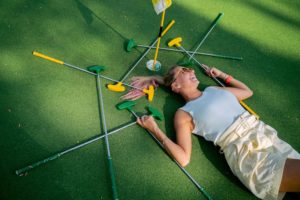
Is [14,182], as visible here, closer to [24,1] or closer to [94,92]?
[94,92]

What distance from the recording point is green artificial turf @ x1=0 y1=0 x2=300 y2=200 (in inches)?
77.5

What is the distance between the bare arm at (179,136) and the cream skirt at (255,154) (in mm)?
211

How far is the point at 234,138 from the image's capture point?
6.73ft

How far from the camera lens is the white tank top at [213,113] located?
209 cm

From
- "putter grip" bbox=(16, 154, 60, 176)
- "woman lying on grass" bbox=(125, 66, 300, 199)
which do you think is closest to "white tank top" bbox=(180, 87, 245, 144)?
"woman lying on grass" bbox=(125, 66, 300, 199)

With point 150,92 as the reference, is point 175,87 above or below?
above

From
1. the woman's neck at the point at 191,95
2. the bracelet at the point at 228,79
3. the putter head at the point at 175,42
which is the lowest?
the woman's neck at the point at 191,95

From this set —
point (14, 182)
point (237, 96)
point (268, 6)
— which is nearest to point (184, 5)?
point (268, 6)

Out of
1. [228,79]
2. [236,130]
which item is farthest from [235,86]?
[236,130]

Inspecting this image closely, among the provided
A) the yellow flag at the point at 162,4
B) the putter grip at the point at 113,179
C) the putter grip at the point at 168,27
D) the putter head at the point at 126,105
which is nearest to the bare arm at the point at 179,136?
the putter head at the point at 126,105

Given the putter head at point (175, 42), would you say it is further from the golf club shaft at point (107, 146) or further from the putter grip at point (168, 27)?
A: the golf club shaft at point (107, 146)

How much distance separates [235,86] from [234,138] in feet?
1.98

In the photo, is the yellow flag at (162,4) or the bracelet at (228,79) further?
the bracelet at (228,79)

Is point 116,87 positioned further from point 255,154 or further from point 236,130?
point 255,154
